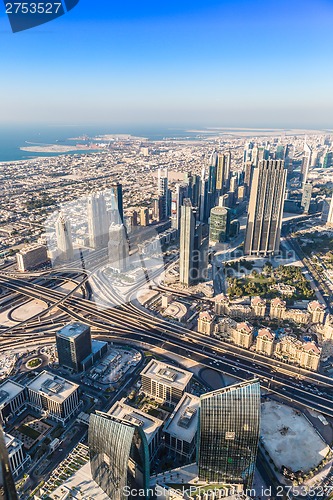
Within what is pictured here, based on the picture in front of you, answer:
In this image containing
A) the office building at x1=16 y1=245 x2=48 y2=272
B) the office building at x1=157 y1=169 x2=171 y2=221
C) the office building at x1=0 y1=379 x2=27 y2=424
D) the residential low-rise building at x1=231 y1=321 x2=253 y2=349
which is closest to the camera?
the office building at x1=0 y1=379 x2=27 y2=424

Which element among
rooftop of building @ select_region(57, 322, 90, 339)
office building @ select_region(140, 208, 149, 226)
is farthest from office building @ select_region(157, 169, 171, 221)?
rooftop of building @ select_region(57, 322, 90, 339)

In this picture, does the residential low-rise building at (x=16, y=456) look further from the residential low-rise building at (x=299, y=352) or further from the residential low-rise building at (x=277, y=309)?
the residential low-rise building at (x=277, y=309)

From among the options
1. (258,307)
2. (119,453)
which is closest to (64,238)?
(258,307)

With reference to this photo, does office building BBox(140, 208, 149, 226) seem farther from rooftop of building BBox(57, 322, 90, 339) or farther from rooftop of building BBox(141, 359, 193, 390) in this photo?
rooftop of building BBox(141, 359, 193, 390)

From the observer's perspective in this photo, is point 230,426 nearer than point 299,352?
Yes

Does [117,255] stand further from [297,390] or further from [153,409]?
[297,390]

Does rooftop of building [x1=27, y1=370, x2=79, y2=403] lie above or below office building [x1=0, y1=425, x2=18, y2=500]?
below

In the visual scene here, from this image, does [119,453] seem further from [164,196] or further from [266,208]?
[164,196]
